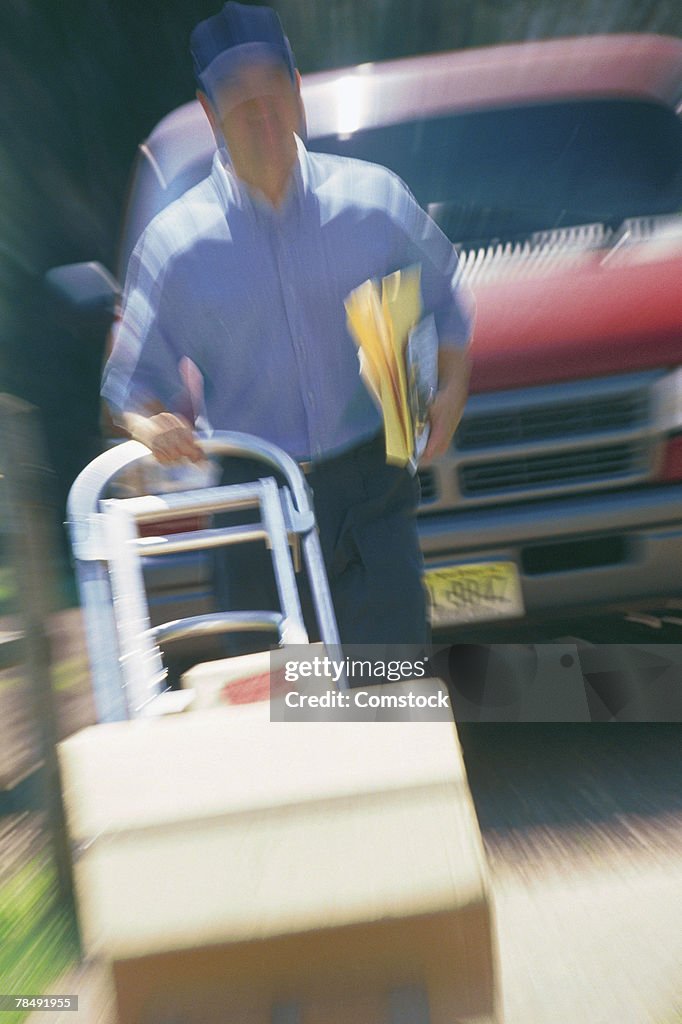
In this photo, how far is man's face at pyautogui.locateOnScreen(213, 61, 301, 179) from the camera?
2094mm

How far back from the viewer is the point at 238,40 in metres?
2.06

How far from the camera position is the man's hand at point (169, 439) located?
6.86ft

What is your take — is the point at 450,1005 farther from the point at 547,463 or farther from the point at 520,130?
the point at 520,130

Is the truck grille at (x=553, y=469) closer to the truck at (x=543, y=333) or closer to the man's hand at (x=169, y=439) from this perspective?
the truck at (x=543, y=333)

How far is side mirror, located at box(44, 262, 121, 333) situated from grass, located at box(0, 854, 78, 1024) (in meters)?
1.66

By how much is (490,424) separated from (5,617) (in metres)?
1.98

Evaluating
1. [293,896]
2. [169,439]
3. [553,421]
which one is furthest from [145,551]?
[553,421]

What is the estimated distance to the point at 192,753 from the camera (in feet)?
4.32

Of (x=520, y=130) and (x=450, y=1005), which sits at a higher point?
(x=520, y=130)

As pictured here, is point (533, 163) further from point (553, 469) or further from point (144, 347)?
point (144, 347)

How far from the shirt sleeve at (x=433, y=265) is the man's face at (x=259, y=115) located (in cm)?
26

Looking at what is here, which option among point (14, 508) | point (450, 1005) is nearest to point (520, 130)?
point (14, 508)

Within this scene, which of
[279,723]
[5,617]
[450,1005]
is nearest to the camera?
[450,1005]

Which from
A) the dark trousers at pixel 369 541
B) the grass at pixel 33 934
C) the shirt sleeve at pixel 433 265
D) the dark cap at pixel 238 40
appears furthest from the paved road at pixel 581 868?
the dark cap at pixel 238 40
